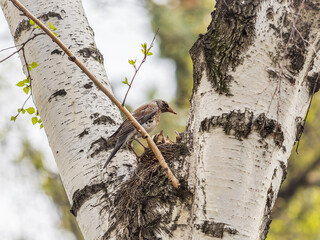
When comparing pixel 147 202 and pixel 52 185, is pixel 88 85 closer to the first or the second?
pixel 147 202

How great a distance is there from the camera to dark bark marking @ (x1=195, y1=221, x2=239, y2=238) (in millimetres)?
1825

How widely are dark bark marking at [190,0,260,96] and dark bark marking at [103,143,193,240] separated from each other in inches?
14.2

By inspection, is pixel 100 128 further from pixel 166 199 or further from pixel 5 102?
pixel 5 102

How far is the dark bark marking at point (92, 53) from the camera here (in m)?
2.79

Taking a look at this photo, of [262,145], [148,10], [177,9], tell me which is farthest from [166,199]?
[177,9]

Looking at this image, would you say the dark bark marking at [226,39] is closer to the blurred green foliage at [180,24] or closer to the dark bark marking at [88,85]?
the dark bark marking at [88,85]

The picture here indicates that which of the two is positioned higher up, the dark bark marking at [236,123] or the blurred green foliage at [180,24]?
the blurred green foliage at [180,24]

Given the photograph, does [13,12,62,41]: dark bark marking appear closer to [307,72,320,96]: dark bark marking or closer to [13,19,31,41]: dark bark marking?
[13,19,31,41]: dark bark marking

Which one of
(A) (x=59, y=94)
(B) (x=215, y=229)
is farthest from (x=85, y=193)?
(B) (x=215, y=229)

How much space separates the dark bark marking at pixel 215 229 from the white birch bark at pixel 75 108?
553mm

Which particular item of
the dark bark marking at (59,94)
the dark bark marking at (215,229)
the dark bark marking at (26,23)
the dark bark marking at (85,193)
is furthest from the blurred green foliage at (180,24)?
the dark bark marking at (215,229)

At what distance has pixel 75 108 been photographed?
8.28 ft

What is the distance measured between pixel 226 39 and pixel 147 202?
0.80m

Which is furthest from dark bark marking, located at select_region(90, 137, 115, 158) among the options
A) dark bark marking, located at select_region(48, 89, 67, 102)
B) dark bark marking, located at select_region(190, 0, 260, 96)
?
dark bark marking, located at select_region(190, 0, 260, 96)
